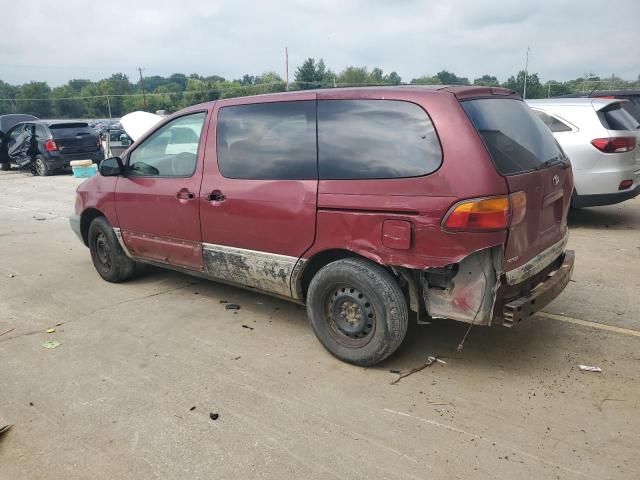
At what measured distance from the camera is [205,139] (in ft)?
13.6

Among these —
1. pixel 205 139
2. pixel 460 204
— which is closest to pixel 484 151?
pixel 460 204

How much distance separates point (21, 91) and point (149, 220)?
9641cm

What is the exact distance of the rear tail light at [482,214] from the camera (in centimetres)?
282

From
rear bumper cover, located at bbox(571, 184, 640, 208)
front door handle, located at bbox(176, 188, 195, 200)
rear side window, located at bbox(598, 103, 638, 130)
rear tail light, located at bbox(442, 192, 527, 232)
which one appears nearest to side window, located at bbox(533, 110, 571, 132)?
rear side window, located at bbox(598, 103, 638, 130)

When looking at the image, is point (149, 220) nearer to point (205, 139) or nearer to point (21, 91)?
point (205, 139)

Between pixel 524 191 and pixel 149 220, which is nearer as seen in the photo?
pixel 524 191

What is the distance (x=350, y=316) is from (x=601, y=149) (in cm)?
506

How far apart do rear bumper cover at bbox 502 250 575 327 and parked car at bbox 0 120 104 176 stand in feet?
50.9

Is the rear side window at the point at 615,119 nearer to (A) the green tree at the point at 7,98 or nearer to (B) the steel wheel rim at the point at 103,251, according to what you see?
(B) the steel wheel rim at the point at 103,251

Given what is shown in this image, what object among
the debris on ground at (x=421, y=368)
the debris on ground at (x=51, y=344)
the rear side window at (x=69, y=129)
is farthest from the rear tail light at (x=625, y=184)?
the rear side window at (x=69, y=129)

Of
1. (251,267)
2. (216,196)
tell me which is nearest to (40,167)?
(216,196)

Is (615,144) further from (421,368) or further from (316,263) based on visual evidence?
(316,263)

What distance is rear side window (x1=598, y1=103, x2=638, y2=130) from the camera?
6680 millimetres

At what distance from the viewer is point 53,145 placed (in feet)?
50.0
